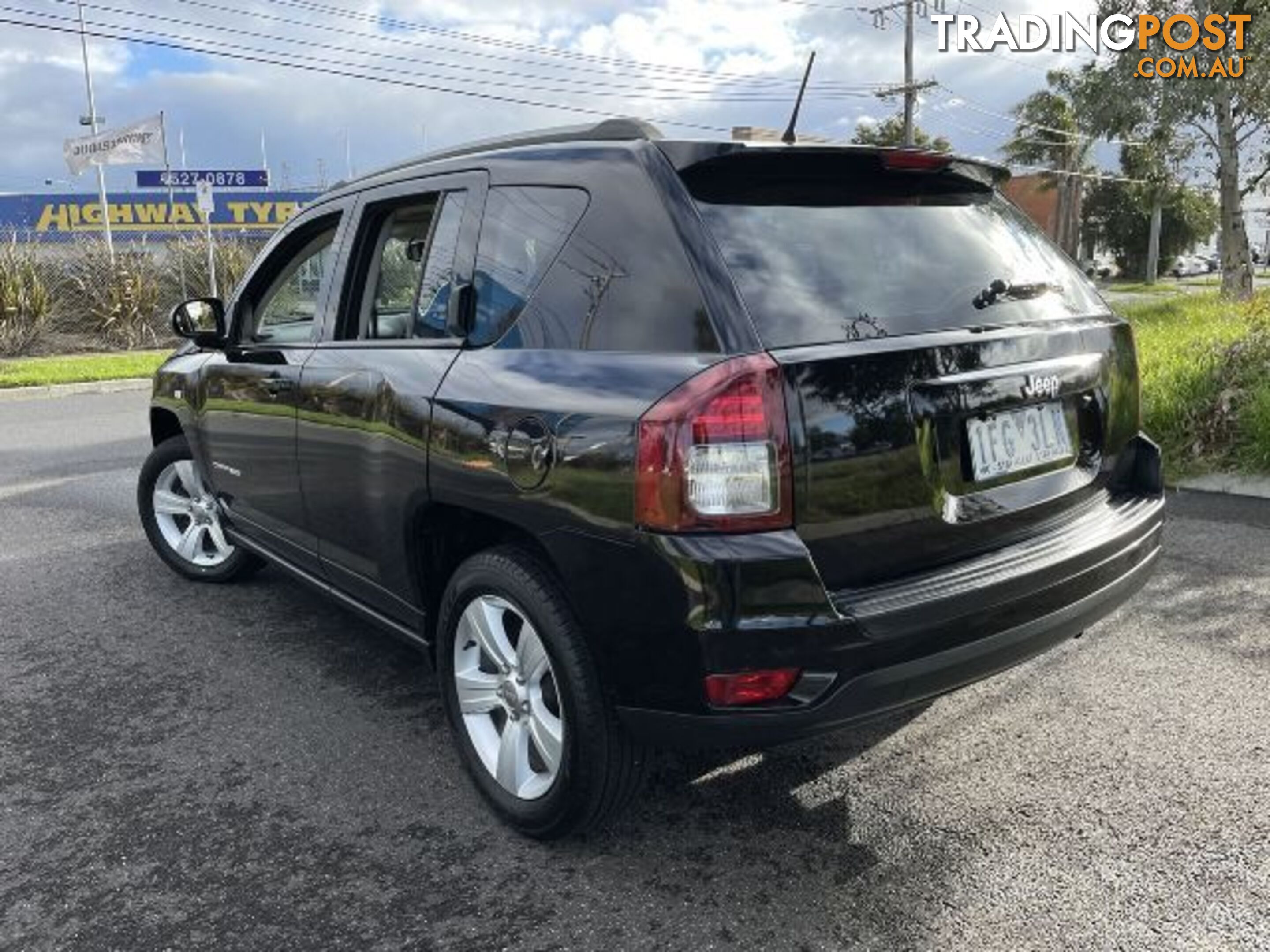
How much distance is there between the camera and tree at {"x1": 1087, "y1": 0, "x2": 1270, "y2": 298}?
16656 millimetres

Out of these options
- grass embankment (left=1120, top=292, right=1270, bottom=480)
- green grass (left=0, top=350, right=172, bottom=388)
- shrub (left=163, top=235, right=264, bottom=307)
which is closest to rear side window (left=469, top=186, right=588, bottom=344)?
grass embankment (left=1120, top=292, right=1270, bottom=480)

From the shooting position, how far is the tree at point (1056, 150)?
1882 inches

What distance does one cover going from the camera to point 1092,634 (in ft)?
12.9

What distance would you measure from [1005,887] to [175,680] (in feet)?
9.61

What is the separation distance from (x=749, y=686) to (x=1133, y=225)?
214ft

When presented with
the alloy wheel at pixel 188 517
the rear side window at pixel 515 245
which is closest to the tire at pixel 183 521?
the alloy wheel at pixel 188 517

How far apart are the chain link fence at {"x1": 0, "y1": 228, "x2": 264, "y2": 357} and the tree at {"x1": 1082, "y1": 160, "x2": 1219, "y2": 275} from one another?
48.6 meters

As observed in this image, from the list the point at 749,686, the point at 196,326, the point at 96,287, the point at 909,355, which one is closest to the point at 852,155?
the point at 909,355

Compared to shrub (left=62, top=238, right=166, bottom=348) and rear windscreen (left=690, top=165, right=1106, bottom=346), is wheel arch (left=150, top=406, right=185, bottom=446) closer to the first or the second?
rear windscreen (left=690, top=165, right=1106, bottom=346)

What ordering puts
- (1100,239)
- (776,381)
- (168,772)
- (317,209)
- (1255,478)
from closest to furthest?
(776,381) → (168,772) → (317,209) → (1255,478) → (1100,239)

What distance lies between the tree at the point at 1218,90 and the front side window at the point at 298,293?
17427 millimetres

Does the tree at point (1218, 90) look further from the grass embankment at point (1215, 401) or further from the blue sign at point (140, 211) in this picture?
the blue sign at point (140, 211)

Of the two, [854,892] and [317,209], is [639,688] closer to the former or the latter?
[854,892]

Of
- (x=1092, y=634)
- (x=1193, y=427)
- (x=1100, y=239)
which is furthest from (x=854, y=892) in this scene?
(x=1100, y=239)
